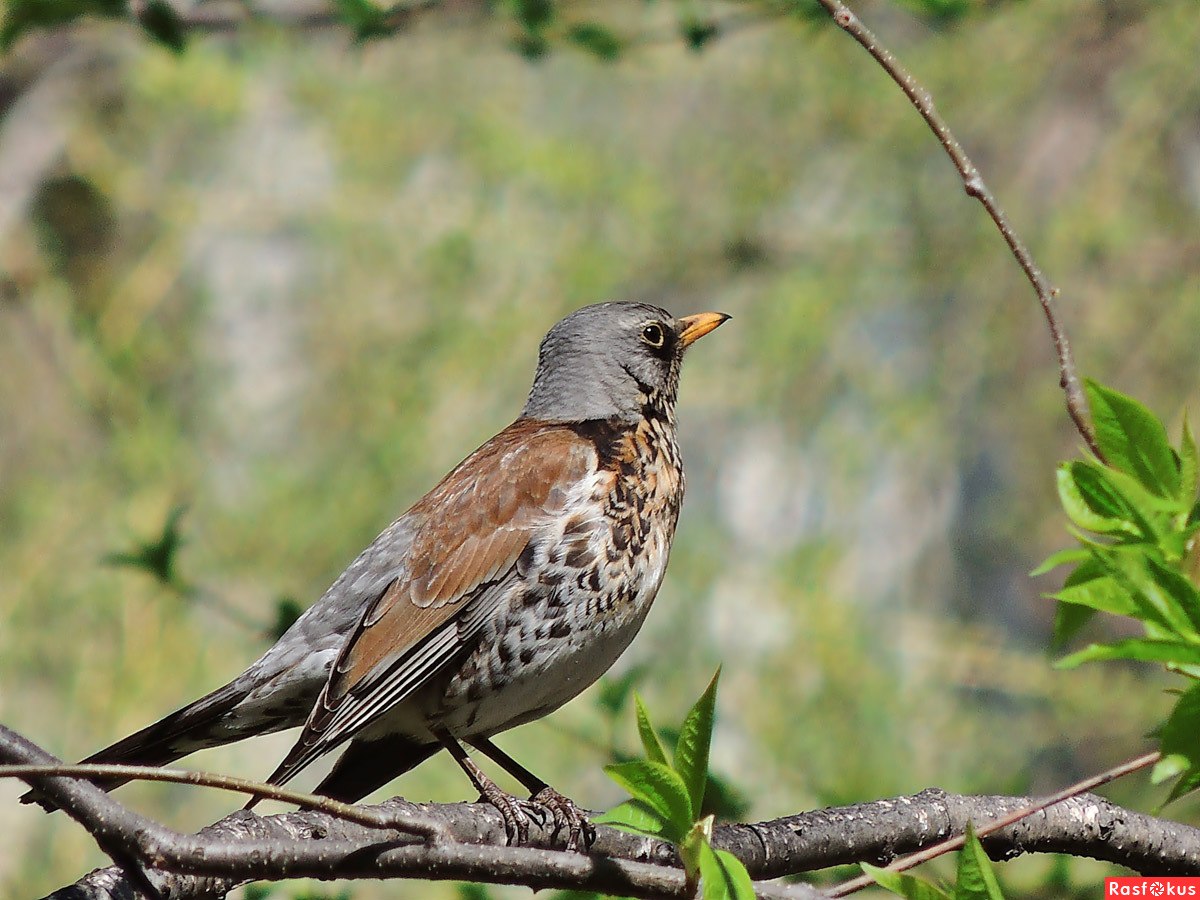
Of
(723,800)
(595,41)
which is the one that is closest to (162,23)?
(595,41)

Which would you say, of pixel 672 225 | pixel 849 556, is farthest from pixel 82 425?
pixel 849 556

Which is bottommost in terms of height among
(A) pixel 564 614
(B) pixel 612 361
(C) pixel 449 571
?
(A) pixel 564 614

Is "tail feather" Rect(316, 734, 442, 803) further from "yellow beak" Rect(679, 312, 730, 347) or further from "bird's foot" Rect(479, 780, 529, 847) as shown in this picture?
"yellow beak" Rect(679, 312, 730, 347)

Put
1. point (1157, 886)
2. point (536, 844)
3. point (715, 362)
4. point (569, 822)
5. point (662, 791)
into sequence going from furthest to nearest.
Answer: point (715, 362)
point (569, 822)
point (536, 844)
point (1157, 886)
point (662, 791)

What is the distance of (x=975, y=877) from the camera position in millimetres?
1548

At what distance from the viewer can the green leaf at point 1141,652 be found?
53.9 inches

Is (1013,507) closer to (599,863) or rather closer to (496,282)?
(496,282)

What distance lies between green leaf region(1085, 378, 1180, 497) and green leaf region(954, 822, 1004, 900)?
1.53 feet

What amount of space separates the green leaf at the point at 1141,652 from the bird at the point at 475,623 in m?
1.71

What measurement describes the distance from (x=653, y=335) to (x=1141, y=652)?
269cm

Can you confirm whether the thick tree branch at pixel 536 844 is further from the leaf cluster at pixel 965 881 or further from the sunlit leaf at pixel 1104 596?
the sunlit leaf at pixel 1104 596

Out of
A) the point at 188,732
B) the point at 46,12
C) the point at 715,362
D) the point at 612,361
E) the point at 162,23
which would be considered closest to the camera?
the point at 188,732

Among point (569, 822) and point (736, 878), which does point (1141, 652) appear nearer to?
point (736, 878)

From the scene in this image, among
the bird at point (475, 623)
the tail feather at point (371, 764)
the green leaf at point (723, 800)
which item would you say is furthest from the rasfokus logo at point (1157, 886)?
the tail feather at point (371, 764)
